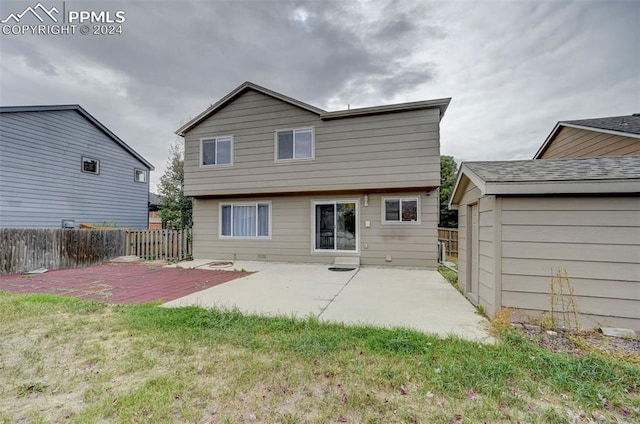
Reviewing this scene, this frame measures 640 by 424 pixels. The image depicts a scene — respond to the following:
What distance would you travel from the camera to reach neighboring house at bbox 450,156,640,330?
12.0 feet

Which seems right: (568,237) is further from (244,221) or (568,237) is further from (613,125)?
(244,221)

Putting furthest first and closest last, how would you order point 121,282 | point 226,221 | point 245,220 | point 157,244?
point 157,244 → point 226,221 → point 245,220 → point 121,282

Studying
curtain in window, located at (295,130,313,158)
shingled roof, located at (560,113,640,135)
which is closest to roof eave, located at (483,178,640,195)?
shingled roof, located at (560,113,640,135)

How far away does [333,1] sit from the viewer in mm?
8602

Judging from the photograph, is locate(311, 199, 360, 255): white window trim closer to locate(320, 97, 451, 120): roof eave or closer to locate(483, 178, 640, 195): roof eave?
locate(320, 97, 451, 120): roof eave

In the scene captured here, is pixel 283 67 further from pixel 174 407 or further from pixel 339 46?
pixel 174 407

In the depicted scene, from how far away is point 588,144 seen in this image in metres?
8.66

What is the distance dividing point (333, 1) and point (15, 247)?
12126mm

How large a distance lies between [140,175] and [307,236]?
13.3 meters

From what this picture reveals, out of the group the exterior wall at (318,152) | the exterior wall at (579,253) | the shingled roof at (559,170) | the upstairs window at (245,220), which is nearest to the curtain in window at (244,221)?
the upstairs window at (245,220)

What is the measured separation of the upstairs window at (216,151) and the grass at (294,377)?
726 cm

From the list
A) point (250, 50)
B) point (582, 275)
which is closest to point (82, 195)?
point (250, 50)

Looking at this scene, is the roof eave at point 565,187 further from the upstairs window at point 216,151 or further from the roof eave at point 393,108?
the upstairs window at point 216,151

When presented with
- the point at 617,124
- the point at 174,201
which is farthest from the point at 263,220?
the point at 617,124
